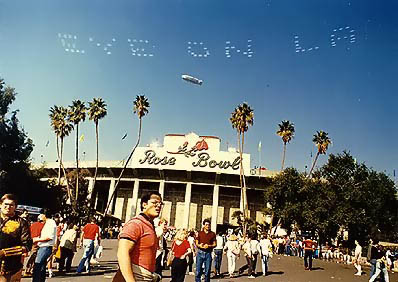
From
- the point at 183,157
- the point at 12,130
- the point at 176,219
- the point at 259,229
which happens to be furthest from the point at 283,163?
the point at 12,130

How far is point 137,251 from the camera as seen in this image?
3.40 meters

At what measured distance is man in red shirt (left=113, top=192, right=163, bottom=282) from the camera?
3.26 metres

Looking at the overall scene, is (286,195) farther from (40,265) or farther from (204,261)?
(40,265)

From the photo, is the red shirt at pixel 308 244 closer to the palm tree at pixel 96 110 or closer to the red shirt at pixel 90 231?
the red shirt at pixel 90 231

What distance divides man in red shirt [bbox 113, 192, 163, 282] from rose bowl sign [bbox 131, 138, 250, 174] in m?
55.2

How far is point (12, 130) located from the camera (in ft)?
125

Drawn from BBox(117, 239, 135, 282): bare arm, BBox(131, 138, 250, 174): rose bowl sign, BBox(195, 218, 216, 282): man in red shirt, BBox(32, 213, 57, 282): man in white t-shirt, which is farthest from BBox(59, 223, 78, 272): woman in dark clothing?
BBox(131, 138, 250, 174): rose bowl sign

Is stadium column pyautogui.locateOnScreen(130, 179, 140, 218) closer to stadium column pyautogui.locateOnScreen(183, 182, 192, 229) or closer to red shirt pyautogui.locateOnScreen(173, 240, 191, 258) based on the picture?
stadium column pyautogui.locateOnScreen(183, 182, 192, 229)

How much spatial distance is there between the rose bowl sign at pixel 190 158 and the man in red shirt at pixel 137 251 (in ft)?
181

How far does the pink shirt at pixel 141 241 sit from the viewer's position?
11.1ft

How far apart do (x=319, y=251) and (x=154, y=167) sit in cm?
3125

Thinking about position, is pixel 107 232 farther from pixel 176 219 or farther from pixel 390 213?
pixel 390 213

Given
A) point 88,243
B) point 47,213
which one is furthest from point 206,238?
point 88,243

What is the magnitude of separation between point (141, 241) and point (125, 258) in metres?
0.21
